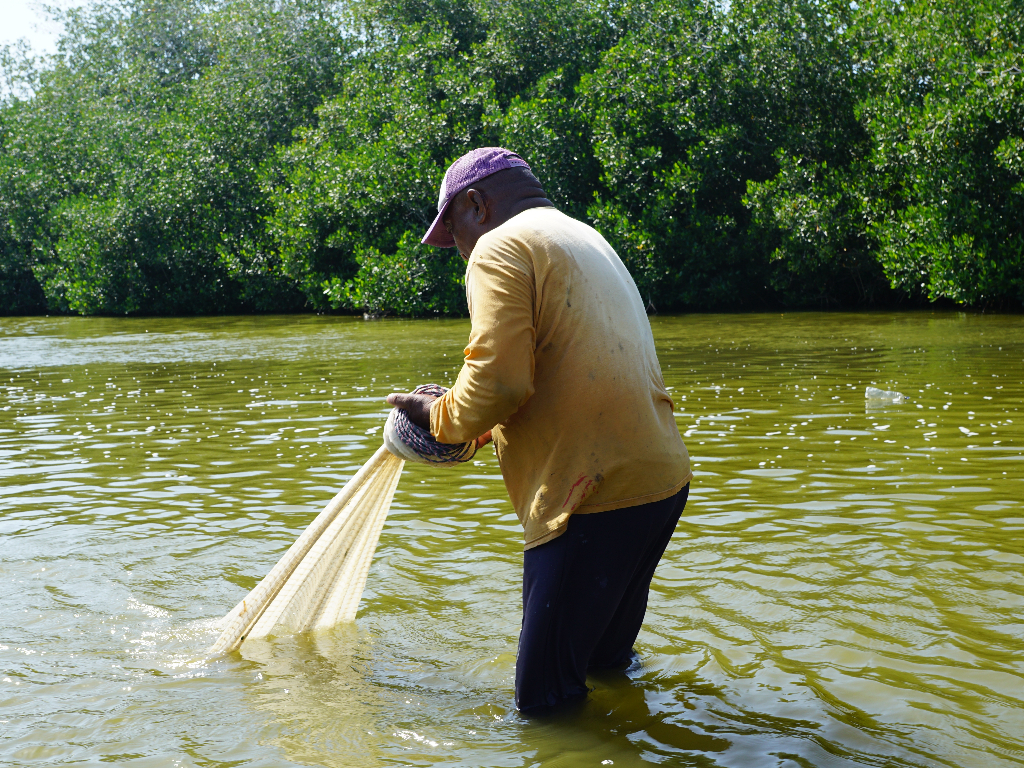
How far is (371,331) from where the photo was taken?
72.4ft

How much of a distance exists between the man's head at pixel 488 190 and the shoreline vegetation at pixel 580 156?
1897 cm

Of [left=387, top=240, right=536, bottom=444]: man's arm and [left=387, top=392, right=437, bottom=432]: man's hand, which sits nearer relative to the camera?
[left=387, top=240, right=536, bottom=444]: man's arm

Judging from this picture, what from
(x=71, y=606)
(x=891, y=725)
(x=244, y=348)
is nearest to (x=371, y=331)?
(x=244, y=348)

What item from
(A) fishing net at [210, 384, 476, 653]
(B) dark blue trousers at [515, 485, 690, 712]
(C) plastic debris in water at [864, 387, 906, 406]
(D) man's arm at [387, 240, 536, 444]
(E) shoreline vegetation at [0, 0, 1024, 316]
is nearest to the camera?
(D) man's arm at [387, 240, 536, 444]

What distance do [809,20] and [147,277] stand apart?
75.3 feet

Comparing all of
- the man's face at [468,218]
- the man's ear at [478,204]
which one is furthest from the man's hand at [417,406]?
the man's ear at [478,204]

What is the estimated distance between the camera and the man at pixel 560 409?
2.78m

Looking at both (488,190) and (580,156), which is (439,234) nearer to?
(488,190)

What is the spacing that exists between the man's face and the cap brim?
2cm

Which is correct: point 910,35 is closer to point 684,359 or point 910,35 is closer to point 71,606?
point 684,359

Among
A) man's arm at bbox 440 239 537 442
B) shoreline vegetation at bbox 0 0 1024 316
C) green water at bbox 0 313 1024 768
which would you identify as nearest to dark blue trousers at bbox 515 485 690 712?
green water at bbox 0 313 1024 768

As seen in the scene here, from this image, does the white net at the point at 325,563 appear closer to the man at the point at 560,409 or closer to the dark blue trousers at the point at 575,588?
the man at the point at 560,409

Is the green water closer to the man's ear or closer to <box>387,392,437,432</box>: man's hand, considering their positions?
<box>387,392,437,432</box>: man's hand

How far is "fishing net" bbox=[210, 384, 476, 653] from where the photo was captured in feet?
12.2
